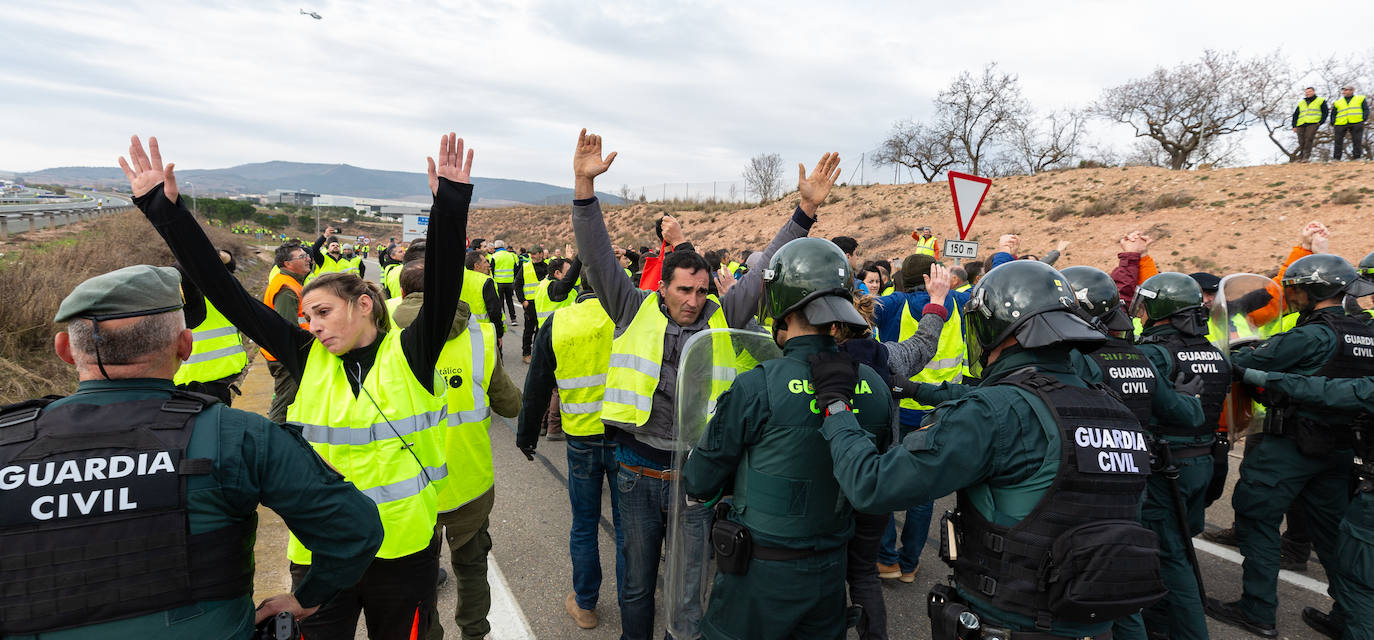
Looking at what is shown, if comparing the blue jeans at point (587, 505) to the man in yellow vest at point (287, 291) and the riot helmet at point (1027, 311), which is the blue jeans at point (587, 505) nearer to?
the riot helmet at point (1027, 311)

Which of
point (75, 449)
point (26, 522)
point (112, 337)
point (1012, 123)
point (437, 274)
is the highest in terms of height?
point (1012, 123)

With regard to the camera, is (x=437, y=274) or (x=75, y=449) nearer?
(x=75, y=449)

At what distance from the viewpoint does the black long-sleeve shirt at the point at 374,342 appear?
225 centimetres

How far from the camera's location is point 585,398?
3701 millimetres

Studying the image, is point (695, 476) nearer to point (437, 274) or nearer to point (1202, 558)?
point (437, 274)

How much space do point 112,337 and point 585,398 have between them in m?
2.31

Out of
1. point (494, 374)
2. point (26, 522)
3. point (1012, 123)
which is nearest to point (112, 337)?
point (26, 522)

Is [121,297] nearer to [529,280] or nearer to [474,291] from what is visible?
[474,291]

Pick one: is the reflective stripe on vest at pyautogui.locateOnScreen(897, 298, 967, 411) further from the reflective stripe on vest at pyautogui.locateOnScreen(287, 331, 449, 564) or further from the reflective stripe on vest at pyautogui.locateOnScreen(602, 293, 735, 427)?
the reflective stripe on vest at pyautogui.locateOnScreen(287, 331, 449, 564)

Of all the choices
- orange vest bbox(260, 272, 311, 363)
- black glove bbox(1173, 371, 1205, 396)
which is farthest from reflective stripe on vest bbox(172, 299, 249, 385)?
black glove bbox(1173, 371, 1205, 396)

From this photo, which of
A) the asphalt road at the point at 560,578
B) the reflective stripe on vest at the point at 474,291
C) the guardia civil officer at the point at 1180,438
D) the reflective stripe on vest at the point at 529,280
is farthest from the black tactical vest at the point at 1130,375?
the reflective stripe on vest at the point at 529,280

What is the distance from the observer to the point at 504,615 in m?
3.79

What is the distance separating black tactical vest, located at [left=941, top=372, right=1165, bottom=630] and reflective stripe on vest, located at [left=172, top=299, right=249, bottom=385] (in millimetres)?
5245

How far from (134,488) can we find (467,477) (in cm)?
171
